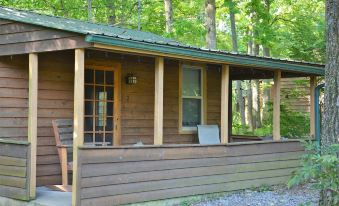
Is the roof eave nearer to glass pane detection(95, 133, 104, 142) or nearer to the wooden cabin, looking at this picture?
the wooden cabin

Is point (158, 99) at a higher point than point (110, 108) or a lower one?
higher

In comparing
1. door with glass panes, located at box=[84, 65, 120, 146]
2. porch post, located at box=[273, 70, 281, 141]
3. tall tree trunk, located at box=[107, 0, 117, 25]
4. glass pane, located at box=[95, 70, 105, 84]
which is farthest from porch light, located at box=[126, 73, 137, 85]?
tall tree trunk, located at box=[107, 0, 117, 25]

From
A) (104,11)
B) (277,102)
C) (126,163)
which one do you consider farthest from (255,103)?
(126,163)

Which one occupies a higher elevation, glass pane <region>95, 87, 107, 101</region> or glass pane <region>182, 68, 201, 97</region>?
glass pane <region>182, 68, 201, 97</region>

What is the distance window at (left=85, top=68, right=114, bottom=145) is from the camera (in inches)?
323

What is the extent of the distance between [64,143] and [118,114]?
1.28 meters

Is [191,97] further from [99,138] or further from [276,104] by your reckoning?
[99,138]

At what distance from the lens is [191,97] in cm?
980

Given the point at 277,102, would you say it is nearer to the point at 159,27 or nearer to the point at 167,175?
the point at 167,175

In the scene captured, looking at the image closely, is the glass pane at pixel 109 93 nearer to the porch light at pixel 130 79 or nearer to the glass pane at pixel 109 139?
the porch light at pixel 130 79

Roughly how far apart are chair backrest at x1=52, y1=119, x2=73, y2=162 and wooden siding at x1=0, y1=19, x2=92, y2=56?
1441 mm

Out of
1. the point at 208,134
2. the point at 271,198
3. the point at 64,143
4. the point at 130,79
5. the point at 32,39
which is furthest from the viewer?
the point at 208,134

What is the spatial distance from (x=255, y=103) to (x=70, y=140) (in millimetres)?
14855

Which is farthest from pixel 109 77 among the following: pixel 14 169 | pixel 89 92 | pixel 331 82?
pixel 331 82
